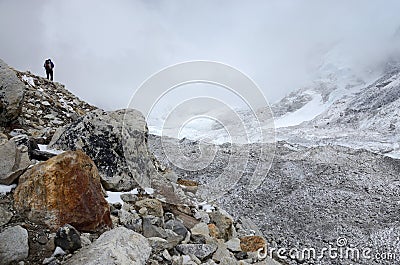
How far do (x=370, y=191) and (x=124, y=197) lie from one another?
21290 millimetres

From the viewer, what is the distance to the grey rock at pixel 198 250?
5594 millimetres

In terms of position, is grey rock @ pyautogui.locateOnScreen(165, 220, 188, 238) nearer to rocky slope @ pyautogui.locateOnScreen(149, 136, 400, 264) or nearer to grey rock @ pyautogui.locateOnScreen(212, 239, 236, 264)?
grey rock @ pyautogui.locateOnScreen(212, 239, 236, 264)

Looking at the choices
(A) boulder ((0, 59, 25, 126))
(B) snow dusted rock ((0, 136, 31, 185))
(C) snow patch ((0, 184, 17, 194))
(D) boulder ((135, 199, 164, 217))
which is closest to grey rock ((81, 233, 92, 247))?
(C) snow patch ((0, 184, 17, 194))

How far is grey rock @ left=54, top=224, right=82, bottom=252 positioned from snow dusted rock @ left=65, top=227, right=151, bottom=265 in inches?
7.8

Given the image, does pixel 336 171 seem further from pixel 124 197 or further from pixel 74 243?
pixel 74 243

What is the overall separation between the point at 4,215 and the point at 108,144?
3.04m

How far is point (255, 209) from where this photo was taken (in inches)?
730

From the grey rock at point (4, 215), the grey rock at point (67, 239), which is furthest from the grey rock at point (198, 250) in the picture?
the grey rock at point (4, 215)

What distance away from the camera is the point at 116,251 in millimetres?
4004

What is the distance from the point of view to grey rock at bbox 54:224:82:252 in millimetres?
4234

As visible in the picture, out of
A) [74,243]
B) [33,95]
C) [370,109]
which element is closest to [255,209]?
[33,95]

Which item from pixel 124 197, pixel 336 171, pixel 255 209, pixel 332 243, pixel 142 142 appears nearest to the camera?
pixel 124 197

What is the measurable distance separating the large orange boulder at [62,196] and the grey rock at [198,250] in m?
1.36

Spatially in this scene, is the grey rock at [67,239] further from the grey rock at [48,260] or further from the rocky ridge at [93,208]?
the grey rock at [48,260]
